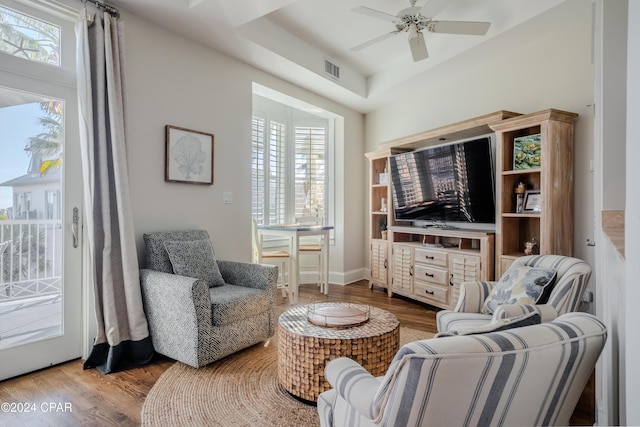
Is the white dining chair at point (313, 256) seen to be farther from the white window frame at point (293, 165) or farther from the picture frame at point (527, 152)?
the picture frame at point (527, 152)

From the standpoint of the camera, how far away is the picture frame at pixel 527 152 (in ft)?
10.2

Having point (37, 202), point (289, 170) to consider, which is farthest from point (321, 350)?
point (289, 170)

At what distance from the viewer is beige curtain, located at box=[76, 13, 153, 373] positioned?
2.42 meters

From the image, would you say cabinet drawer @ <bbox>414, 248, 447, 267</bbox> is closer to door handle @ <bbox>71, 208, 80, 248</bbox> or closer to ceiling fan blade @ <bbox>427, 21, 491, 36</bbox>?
ceiling fan blade @ <bbox>427, 21, 491, 36</bbox>

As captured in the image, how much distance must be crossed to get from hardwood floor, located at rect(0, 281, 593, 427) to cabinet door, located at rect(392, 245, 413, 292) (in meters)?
2.37

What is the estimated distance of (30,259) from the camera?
7.69ft

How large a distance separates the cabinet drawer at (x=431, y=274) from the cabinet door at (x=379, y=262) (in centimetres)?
62

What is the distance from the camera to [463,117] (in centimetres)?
414

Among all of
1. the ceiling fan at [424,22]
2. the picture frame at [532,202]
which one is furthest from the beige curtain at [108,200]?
the picture frame at [532,202]

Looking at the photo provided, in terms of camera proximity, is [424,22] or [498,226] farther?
[498,226]

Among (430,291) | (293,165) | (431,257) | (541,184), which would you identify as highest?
(293,165)

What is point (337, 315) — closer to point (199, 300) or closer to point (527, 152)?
point (199, 300)

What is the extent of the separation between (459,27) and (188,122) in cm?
Answer: 247

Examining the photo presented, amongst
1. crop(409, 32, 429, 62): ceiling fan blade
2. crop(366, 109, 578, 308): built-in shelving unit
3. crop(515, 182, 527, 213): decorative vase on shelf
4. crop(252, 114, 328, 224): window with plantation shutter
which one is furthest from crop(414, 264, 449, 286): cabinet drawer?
crop(409, 32, 429, 62): ceiling fan blade
